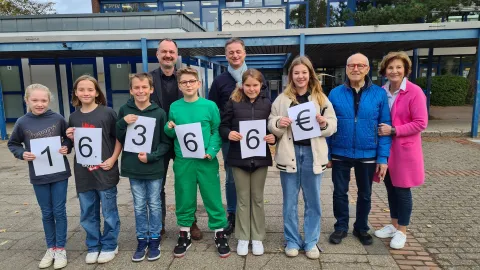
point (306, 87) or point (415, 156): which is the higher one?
point (306, 87)

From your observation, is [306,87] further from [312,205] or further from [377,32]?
[377,32]

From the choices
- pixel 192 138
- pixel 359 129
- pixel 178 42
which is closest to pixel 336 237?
pixel 359 129

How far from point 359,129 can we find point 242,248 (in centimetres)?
170

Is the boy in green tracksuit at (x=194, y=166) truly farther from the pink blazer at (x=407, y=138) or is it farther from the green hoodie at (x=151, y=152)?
the pink blazer at (x=407, y=138)

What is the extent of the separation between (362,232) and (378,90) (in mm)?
1551

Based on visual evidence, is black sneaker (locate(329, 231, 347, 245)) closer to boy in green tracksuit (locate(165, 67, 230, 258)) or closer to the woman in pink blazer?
the woman in pink blazer

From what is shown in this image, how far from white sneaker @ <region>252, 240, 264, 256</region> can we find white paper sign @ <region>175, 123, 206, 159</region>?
42.0 inches

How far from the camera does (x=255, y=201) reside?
11.3 feet

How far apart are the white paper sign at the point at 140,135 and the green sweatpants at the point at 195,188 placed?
360 millimetres

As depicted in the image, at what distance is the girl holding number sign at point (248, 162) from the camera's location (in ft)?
10.8

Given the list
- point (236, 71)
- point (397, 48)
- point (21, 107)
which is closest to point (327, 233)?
point (236, 71)

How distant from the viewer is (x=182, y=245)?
3.51 m

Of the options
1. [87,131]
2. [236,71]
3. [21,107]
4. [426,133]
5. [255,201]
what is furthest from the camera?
[21,107]

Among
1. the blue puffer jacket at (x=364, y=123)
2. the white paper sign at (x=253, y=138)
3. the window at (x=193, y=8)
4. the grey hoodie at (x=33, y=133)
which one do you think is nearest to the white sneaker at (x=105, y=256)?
the grey hoodie at (x=33, y=133)
